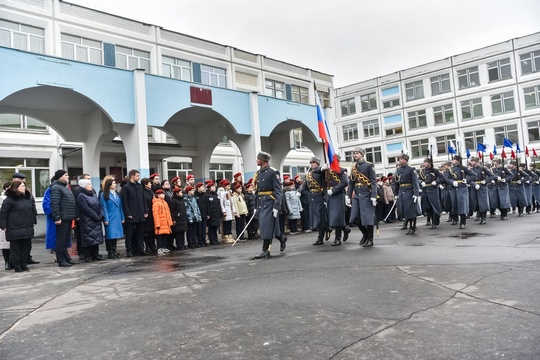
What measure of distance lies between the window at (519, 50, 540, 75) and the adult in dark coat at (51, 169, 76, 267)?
141 ft

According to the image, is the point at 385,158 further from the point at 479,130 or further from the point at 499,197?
the point at 499,197

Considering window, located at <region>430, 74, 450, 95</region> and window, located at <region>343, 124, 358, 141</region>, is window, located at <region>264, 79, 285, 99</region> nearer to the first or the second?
window, located at <region>430, 74, 450, 95</region>

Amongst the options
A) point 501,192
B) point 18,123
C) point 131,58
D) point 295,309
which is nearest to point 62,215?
point 295,309

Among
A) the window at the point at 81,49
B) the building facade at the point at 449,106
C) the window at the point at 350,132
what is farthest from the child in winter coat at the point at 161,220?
the window at the point at 350,132

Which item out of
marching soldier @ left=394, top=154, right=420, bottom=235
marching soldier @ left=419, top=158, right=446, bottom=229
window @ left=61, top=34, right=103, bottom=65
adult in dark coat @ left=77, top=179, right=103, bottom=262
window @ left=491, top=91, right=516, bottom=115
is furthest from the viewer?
window @ left=491, top=91, right=516, bottom=115

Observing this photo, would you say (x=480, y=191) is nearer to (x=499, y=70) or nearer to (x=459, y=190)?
(x=459, y=190)

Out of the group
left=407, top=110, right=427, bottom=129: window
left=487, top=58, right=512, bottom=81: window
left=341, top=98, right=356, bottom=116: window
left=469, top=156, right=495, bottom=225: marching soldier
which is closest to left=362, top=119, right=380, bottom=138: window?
left=341, top=98, right=356, bottom=116: window

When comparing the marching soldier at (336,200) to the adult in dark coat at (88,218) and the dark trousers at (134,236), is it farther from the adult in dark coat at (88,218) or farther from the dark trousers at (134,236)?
the adult in dark coat at (88,218)

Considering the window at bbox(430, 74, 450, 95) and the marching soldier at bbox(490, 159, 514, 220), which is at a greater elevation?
the window at bbox(430, 74, 450, 95)

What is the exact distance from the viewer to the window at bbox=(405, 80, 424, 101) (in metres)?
49.8

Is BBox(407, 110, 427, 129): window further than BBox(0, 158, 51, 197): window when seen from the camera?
Yes

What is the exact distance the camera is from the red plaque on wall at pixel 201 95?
18.0 m

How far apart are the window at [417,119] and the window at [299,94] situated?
18.6 metres

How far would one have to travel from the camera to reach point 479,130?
44531 millimetres
